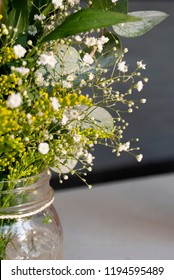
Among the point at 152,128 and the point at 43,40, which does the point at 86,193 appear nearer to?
the point at 152,128

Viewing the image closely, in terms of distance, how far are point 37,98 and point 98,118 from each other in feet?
0.33

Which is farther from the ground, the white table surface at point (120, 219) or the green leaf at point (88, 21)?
the green leaf at point (88, 21)

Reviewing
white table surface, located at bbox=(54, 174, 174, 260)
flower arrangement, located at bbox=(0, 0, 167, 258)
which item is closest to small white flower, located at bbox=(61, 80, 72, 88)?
flower arrangement, located at bbox=(0, 0, 167, 258)

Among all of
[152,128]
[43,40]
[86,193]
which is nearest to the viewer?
[43,40]

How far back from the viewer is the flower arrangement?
513 millimetres

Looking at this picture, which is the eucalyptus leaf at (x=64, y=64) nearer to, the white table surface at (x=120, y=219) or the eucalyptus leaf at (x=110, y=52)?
the eucalyptus leaf at (x=110, y=52)

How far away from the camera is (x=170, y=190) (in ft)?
4.19

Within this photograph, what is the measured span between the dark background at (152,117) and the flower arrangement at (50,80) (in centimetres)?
73

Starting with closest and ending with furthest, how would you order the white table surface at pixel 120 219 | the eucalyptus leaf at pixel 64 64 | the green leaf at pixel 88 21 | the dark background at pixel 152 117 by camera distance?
the green leaf at pixel 88 21, the eucalyptus leaf at pixel 64 64, the white table surface at pixel 120 219, the dark background at pixel 152 117

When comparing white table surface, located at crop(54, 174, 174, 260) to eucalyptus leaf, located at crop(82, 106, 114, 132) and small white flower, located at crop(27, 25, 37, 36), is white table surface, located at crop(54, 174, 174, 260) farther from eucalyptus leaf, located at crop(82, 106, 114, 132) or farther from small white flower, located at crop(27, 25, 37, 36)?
small white flower, located at crop(27, 25, 37, 36)

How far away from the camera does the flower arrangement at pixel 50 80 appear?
0.51 meters

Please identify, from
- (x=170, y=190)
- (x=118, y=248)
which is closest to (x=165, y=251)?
(x=118, y=248)

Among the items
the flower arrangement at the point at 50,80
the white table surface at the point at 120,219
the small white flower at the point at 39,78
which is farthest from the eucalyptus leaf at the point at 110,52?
the white table surface at the point at 120,219

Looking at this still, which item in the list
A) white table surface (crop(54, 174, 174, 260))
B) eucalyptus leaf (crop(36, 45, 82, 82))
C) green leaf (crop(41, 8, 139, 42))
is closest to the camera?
green leaf (crop(41, 8, 139, 42))
